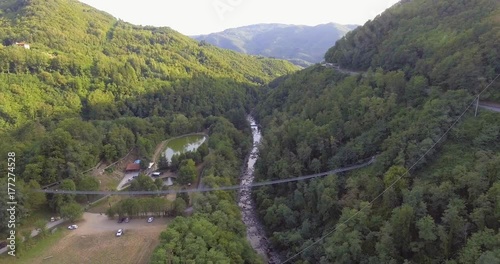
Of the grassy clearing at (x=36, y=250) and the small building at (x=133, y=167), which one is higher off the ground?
the small building at (x=133, y=167)

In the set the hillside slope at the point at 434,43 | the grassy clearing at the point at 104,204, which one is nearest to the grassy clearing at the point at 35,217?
the grassy clearing at the point at 104,204

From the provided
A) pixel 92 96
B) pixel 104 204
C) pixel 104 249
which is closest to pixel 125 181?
pixel 104 204

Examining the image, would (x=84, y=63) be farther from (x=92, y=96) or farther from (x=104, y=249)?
(x=104, y=249)

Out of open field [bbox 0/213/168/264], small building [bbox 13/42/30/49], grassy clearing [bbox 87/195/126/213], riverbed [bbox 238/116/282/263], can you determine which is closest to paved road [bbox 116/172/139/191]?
grassy clearing [bbox 87/195/126/213]

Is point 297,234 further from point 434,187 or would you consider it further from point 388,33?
point 388,33

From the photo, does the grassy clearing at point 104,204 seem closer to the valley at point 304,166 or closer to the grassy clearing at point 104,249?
the valley at point 304,166

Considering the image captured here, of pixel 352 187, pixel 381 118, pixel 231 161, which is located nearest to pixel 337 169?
pixel 352 187
